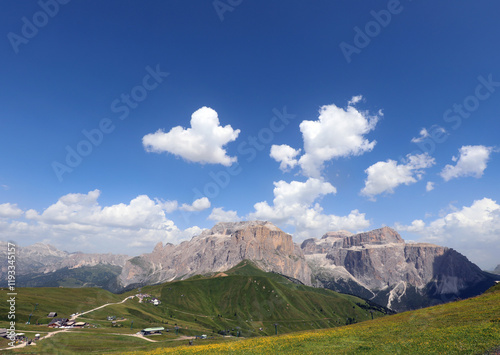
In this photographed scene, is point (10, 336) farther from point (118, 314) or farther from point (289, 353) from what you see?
point (118, 314)

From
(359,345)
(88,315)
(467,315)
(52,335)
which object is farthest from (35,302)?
(467,315)

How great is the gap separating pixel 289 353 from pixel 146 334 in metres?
120

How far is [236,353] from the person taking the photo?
37938 mm

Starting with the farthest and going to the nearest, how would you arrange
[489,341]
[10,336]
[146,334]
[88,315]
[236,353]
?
[88,315], [146,334], [10,336], [236,353], [489,341]

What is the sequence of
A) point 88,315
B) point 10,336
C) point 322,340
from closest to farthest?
point 322,340 < point 10,336 < point 88,315

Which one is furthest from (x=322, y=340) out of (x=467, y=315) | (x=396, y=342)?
(x=467, y=315)

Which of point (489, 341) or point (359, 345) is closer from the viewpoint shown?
point (489, 341)

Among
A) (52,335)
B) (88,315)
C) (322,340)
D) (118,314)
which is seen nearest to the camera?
(322,340)

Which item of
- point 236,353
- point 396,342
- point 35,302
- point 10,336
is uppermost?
point 396,342

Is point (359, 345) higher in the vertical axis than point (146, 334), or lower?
higher

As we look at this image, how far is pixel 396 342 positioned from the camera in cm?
3356

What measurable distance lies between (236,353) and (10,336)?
82.4 meters

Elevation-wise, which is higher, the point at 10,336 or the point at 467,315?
the point at 467,315

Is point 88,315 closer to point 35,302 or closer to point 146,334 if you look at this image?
point 35,302
